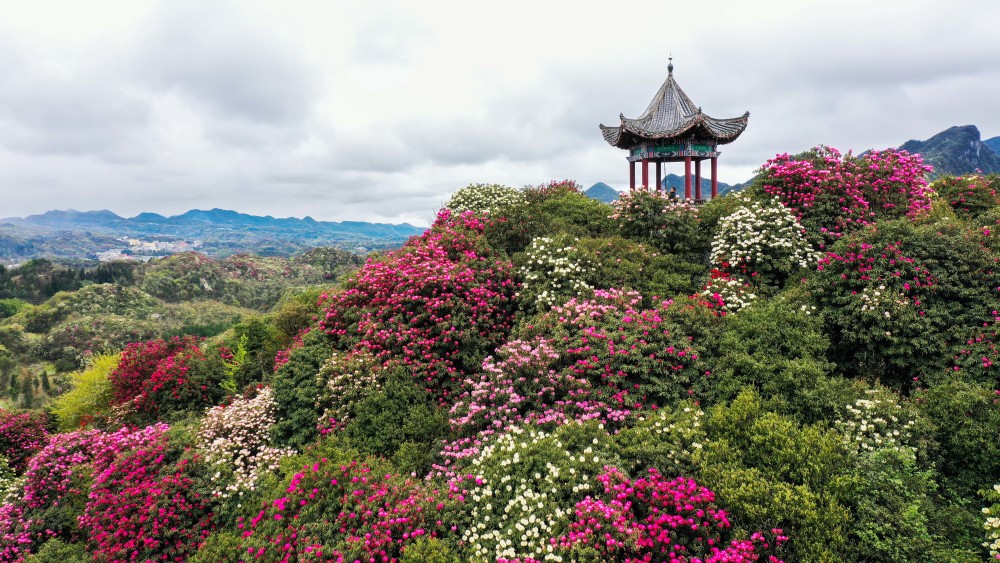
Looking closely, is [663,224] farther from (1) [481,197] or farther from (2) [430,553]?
(2) [430,553]

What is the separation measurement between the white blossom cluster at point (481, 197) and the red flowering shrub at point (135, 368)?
10.2m

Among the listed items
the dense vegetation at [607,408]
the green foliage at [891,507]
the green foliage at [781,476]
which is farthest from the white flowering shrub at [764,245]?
the green foliage at [891,507]

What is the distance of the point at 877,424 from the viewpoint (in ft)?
18.7

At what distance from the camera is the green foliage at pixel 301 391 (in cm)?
A: 852

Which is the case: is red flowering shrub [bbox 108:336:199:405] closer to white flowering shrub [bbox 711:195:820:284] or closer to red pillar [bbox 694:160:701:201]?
white flowering shrub [bbox 711:195:820:284]

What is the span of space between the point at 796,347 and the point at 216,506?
977 cm

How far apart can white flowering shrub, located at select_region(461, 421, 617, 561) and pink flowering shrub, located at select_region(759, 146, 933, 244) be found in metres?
8.33

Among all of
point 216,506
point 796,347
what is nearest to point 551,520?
point 796,347

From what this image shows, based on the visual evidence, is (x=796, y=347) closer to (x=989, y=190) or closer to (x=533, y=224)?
(x=533, y=224)

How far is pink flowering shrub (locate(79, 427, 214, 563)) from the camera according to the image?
6738 mm

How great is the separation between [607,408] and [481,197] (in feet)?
40.1

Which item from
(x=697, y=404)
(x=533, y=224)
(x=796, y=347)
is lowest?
(x=697, y=404)

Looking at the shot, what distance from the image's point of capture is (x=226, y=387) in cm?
1170

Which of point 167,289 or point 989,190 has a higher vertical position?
point 989,190
